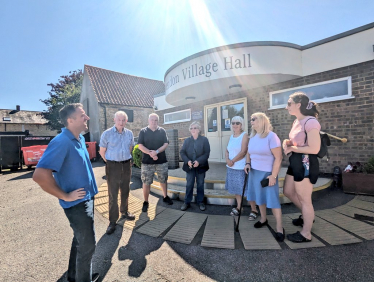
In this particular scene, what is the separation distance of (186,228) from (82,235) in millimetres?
1705

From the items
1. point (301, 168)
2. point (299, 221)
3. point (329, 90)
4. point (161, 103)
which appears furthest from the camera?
point (161, 103)

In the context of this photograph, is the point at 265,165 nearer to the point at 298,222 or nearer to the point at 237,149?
the point at 237,149

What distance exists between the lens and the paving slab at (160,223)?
2.83 m

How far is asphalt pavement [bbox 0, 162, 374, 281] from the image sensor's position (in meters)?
1.86

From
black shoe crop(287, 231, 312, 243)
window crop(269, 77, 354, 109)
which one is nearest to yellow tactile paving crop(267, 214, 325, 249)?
black shoe crop(287, 231, 312, 243)

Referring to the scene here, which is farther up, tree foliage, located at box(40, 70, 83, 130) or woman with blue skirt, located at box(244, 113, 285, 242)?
tree foliage, located at box(40, 70, 83, 130)

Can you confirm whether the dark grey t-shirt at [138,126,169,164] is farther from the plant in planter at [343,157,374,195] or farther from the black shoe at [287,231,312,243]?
the plant in planter at [343,157,374,195]

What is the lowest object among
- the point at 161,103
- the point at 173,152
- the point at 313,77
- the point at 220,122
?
the point at 173,152

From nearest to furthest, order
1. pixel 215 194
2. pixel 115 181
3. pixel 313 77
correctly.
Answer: pixel 115 181 → pixel 215 194 → pixel 313 77

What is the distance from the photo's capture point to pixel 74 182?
1528 millimetres

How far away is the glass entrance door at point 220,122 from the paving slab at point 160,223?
387 centimetres

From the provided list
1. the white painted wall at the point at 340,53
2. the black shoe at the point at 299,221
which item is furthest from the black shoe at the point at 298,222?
the white painted wall at the point at 340,53

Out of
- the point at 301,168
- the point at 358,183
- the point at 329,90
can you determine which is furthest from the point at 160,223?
the point at 329,90

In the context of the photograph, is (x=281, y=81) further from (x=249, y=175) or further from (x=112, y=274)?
(x=112, y=274)
